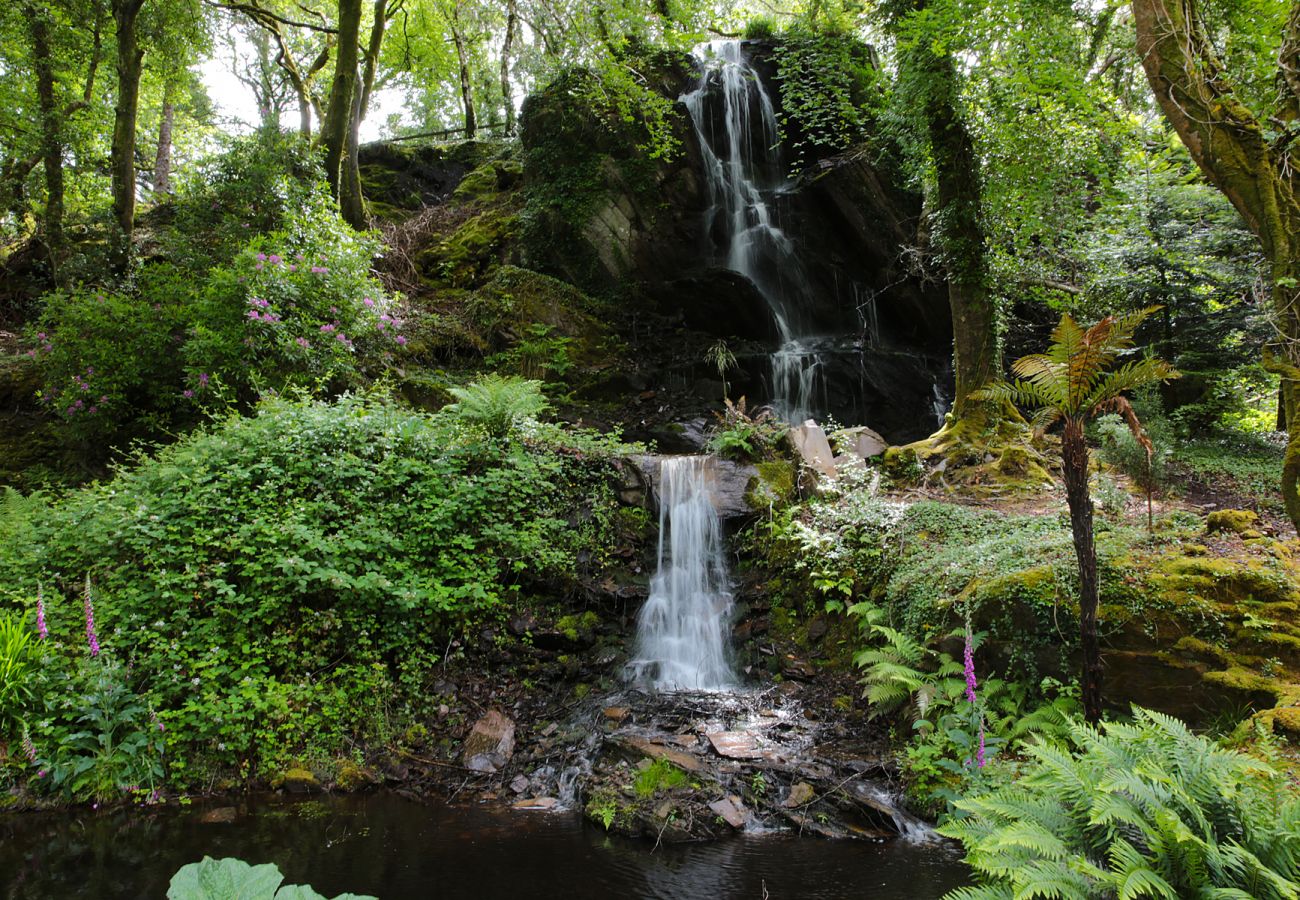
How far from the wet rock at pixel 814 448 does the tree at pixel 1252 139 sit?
169 inches

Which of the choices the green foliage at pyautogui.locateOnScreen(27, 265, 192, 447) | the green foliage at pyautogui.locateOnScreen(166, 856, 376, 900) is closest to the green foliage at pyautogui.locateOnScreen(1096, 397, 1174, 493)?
the green foliage at pyautogui.locateOnScreen(166, 856, 376, 900)

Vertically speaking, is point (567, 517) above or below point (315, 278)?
below

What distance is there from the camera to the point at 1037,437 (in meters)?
9.05

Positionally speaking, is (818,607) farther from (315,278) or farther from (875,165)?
(875,165)

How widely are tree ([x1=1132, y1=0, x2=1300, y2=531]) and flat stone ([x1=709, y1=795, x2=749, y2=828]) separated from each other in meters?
4.26

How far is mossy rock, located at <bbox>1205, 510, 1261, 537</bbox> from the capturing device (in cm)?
558

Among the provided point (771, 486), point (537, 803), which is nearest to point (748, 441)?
point (771, 486)

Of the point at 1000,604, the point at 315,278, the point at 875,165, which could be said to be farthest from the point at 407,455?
the point at 875,165

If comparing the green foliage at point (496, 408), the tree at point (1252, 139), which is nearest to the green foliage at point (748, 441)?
the green foliage at point (496, 408)

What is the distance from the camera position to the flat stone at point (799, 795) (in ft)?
15.1

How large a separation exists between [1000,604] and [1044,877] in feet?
10.2

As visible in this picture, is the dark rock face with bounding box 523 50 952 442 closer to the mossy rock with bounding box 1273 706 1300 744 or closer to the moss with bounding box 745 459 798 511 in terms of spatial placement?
the moss with bounding box 745 459 798 511

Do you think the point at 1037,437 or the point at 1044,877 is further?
the point at 1037,437

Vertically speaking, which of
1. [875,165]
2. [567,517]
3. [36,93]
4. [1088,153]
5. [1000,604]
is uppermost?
[36,93]
